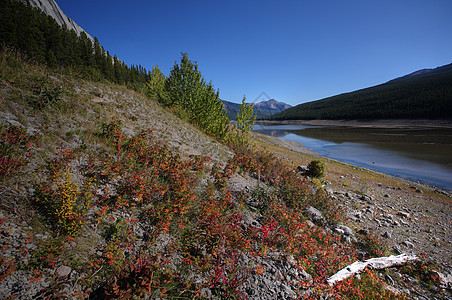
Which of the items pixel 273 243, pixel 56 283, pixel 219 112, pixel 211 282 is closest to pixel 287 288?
pixel 273 243

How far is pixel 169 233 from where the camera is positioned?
14.1 feet

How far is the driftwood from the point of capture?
4.62m

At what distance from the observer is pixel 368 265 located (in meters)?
5.43

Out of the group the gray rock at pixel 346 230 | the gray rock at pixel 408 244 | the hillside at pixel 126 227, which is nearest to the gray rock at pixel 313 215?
the hillside at pixel 126 227

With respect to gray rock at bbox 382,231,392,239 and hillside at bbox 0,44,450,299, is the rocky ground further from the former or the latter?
hillside at bbox 0,44,450,299

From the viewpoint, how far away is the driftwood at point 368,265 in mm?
4618

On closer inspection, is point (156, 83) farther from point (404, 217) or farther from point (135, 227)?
point (404, 217)

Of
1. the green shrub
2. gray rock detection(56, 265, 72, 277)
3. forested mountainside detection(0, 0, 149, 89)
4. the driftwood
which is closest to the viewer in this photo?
gray rock detection(56, 265, 72, 277)

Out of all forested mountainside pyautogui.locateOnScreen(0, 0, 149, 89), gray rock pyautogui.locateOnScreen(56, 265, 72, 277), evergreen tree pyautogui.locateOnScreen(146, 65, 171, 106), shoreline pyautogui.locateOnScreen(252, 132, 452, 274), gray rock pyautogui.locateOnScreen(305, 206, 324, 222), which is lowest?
shoreline pyautogui.locateOnScreen(252, 132, 452, 274)

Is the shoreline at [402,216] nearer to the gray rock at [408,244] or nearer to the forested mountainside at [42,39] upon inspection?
the gray rock at [408,244]

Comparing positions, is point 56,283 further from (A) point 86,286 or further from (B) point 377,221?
(B) point 377,221

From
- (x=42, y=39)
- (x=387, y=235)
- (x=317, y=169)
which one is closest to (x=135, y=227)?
(x=387, y=235)

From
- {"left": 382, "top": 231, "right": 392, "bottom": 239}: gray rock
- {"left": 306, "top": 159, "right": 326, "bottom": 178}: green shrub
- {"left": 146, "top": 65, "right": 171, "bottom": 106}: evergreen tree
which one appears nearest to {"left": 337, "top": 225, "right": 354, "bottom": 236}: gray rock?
{"left": 382, "top": 231, "right": 392, "bottom": 239}: gray rock

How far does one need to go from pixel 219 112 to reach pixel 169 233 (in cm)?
1657
